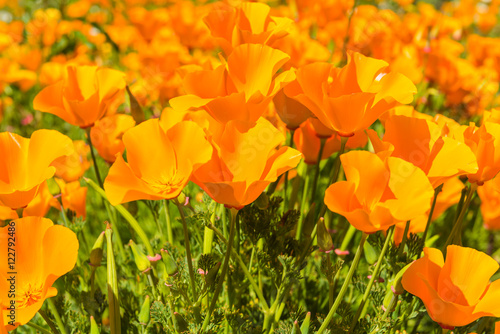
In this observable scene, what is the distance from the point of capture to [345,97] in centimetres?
83

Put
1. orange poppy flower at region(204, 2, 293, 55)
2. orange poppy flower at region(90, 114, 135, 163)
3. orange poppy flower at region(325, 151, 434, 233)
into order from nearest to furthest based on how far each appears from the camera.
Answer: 1. orange poppy flower at region(325, 151, 434, 233)
2. orange poppy flower at region(204, 2, 293, 55)
3. orange poppy flower at region(90, 114, 135, 163)

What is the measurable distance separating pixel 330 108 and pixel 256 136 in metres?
0.15

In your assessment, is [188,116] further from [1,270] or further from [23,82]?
[23,82]

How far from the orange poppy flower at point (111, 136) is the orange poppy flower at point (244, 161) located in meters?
0.48

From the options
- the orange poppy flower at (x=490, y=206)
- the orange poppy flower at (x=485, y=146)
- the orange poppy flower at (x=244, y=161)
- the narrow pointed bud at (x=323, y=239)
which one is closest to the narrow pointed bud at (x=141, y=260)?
the orange poppy flower at (x=244, y=161)

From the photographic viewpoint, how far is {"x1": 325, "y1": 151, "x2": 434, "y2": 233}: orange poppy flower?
2.39ft

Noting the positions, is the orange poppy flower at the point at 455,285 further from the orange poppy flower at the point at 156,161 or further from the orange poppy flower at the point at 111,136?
the orange poppy flower at the point at 111,136

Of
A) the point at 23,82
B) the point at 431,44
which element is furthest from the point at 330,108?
the point at 23,82

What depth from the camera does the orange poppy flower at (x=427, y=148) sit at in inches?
31.0

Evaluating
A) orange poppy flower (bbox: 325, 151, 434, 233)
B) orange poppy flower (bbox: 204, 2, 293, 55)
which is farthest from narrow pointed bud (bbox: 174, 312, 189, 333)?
orange poppy flower (bbox: 204, 2, 293, 55)

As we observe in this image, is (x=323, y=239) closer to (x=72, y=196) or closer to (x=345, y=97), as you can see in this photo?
(x=345, y=97)

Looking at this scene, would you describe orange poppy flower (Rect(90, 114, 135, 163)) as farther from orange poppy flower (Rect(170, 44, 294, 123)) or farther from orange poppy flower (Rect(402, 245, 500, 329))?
orange poppy flower (Rect(402, 245, 500, 329))

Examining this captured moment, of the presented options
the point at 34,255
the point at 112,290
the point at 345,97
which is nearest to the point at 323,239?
the point at 345,97

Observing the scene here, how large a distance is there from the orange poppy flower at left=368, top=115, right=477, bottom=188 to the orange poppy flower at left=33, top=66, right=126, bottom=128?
0.61m
